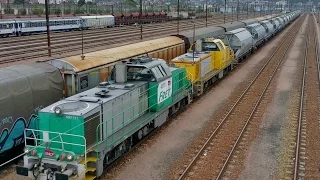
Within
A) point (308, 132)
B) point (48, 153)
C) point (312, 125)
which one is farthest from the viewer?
point (312, 125)

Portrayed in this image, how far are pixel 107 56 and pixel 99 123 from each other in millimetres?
7110

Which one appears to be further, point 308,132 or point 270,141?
point 308,132

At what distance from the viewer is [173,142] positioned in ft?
49.4

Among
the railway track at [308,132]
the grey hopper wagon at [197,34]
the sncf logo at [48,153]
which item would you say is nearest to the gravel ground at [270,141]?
the railway track at [308,132]

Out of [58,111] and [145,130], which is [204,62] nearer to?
[145,130]

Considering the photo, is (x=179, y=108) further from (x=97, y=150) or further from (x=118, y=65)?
(x=97, y=150)

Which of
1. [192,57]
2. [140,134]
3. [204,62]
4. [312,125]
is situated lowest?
[312,125]

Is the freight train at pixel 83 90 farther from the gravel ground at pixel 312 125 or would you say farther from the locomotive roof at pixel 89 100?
the gravel ground at pixel 312 125

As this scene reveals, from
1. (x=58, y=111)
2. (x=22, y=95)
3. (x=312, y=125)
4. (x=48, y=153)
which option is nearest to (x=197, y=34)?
(x=312, y=125)

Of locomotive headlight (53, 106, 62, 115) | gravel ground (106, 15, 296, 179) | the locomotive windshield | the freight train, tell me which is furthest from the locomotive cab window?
the locomotive windshield

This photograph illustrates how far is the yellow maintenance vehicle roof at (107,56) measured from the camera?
15.0 m

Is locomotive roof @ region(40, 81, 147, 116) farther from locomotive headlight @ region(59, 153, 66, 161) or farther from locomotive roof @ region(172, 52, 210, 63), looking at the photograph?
locomotive roof @ region(172, 52, 210, 63)

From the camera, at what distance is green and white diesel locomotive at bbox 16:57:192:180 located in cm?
1028

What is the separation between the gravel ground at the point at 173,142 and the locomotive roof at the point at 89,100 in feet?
7.93
